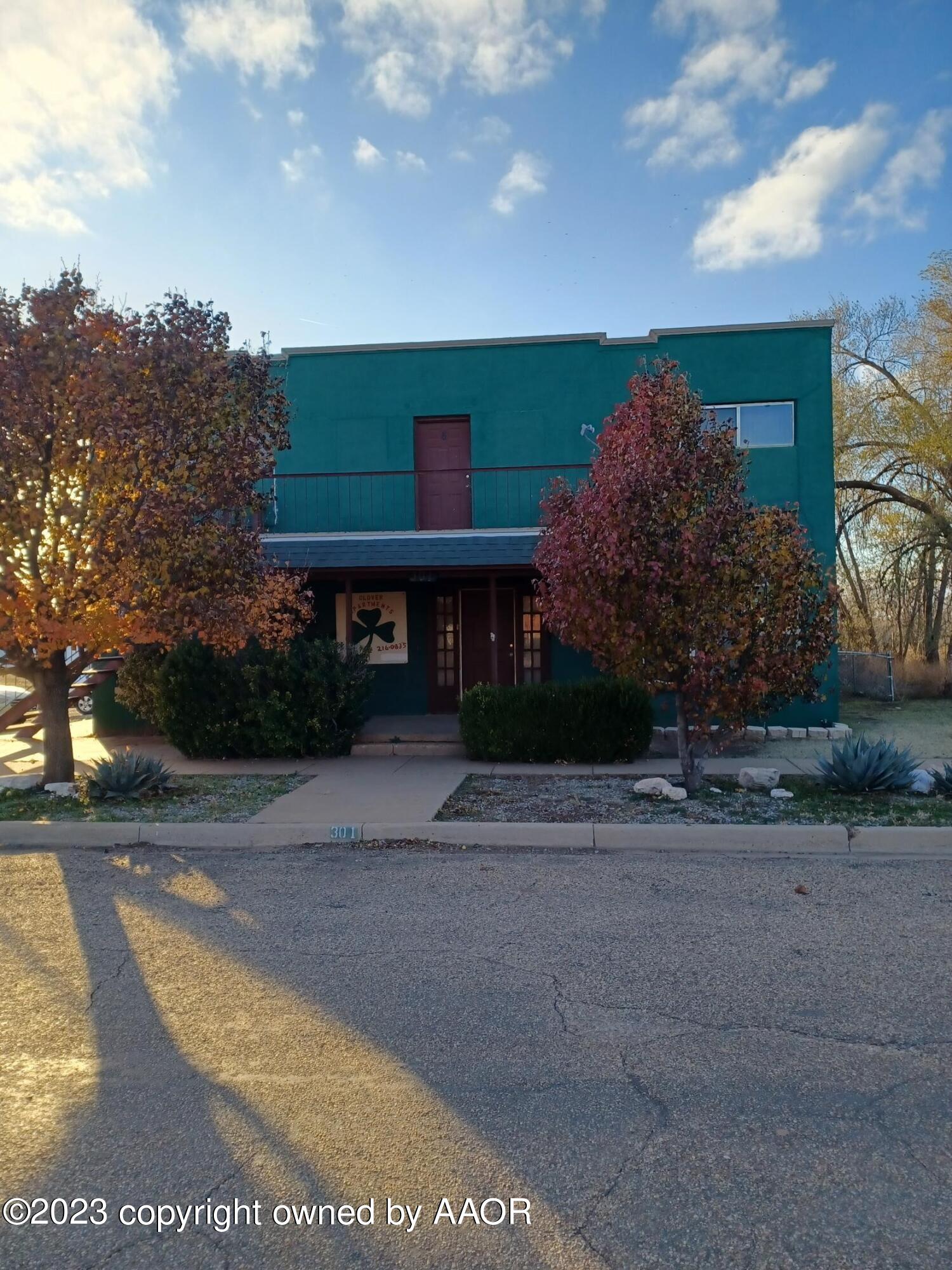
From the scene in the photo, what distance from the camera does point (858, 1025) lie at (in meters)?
4.07

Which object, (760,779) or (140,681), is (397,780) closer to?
(760,779)

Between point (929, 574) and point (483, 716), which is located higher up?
point (929, 574)

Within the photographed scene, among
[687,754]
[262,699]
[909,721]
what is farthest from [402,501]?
[909,721]

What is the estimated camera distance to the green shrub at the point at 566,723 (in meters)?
11.6

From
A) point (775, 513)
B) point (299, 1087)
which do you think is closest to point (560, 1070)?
point (299, 1087)

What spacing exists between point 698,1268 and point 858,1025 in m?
1.88

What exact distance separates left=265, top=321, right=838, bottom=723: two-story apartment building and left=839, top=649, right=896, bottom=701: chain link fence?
406cm

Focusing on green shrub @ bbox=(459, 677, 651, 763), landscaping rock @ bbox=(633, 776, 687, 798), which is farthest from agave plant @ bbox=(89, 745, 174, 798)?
landscaping rock @ bbox=(633, 776, 687, 798)

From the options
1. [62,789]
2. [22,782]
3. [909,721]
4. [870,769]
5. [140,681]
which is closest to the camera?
[870,769]

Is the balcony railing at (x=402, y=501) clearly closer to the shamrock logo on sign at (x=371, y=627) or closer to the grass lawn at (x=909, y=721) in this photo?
the shamrock logo on sign at (x=371, y=627)

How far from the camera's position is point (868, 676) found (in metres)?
19.5

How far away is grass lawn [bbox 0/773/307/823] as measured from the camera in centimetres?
871

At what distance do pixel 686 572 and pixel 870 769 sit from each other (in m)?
2.66

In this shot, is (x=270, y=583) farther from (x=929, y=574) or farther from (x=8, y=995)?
(x=929, y=574)
